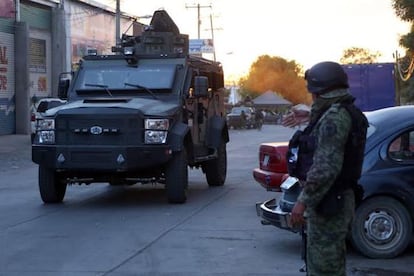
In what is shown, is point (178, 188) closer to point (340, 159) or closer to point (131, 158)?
point (131, 158)

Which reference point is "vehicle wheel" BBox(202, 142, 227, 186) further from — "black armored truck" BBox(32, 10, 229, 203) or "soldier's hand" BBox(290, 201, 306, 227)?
"soldier's hand" BBox(290, 201, 306, 227)

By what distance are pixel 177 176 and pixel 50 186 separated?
211cm

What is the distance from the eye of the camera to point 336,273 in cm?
423

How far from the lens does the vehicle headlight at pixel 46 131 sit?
10.7m

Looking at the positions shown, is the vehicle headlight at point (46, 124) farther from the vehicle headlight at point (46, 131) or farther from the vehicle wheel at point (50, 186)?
the vehicle wheel at point (50, 186)

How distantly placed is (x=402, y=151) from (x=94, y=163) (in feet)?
16.0

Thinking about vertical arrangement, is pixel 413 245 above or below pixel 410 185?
below

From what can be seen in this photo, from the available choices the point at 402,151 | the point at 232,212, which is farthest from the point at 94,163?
the point at 402,151

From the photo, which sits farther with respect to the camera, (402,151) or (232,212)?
(232,212)

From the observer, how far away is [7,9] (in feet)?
110

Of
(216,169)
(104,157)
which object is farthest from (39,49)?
(104,157)

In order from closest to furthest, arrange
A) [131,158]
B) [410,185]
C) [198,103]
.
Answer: [410,185]
[131,158]
[198,103]

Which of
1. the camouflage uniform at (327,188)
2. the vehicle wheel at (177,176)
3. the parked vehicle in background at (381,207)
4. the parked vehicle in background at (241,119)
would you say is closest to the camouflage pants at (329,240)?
the camouflage uniform at (327,188)

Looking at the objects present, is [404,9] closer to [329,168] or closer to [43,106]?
[43,106]
